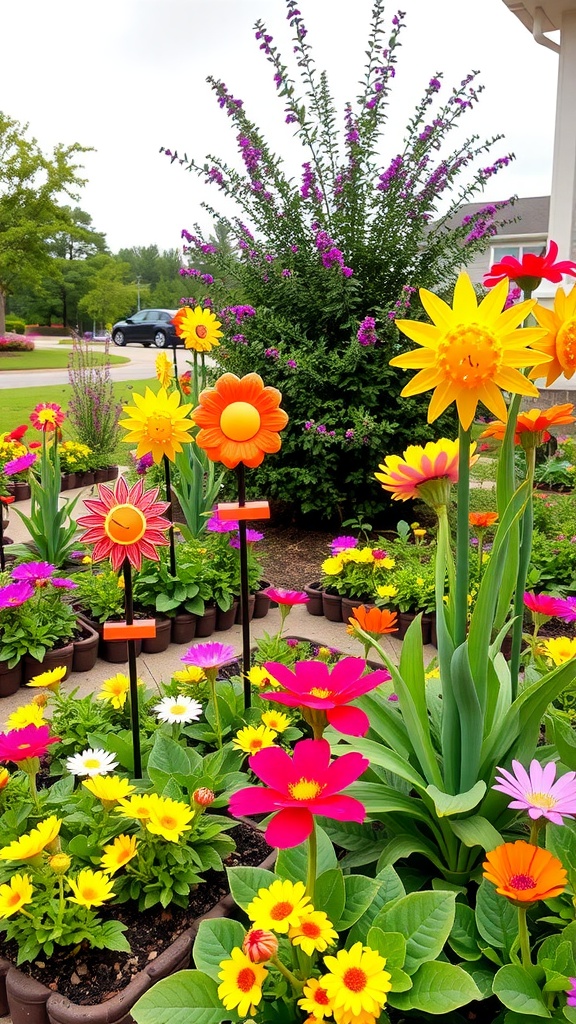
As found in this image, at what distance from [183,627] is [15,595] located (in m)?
0.78

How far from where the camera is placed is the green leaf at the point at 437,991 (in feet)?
3.22

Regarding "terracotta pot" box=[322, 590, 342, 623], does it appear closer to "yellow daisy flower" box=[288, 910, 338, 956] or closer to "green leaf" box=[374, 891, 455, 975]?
"green leaf" box=[374, 891, 455, 975]

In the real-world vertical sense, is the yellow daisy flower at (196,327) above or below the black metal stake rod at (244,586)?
above

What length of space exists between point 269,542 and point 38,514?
161cm

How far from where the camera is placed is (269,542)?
4633 mm

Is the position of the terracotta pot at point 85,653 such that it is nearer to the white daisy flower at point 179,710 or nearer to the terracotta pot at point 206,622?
the terracotta pot at point 206,622

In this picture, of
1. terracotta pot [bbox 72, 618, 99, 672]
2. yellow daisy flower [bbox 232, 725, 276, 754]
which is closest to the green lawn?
terracotta pot [bbox 72, 618, 99, 672]

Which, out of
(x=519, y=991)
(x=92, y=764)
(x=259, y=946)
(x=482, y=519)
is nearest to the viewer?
(x=259, y=946)

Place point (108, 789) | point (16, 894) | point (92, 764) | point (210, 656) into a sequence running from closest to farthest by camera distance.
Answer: point (16, 894) < point (108, 789) < point (92, 764) < point (210, 656)

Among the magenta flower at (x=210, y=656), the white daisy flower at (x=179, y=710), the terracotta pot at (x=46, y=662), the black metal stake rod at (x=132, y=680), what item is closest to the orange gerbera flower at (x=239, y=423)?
the black metal stake rod at (x=132, y=680)

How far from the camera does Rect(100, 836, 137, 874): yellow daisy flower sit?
1241 millimetres

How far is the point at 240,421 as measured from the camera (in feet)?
5.22

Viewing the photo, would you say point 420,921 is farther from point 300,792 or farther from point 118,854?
point 118,854

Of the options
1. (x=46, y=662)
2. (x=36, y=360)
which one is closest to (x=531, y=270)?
(x=46, y=662)
